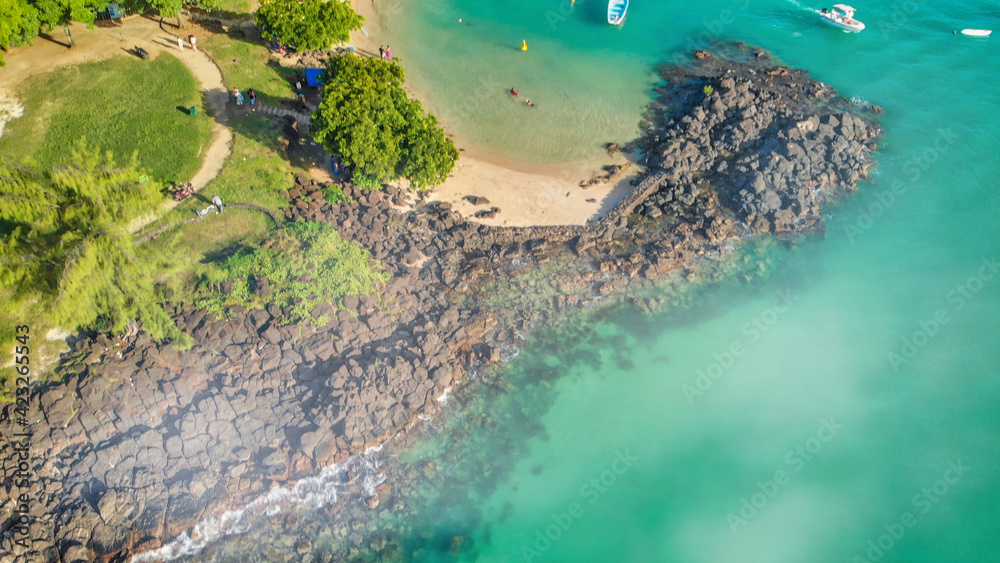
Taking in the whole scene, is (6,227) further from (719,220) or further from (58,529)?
(719,220)

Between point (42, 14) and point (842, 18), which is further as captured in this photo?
point (842, 18)

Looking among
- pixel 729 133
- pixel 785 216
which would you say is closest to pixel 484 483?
pixel 785 216

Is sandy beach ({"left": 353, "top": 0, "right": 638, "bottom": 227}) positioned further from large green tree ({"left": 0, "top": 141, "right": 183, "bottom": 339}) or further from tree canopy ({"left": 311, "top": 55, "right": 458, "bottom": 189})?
large green tree ({"left": 0, "top": 141, "right": 183, "bottom": 339})

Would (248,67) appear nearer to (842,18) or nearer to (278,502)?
(278,502)

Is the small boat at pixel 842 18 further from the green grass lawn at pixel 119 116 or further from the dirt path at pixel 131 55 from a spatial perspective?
the green grass lawn at pixel 119 116

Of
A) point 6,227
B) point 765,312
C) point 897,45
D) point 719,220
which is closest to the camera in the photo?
point 6,227

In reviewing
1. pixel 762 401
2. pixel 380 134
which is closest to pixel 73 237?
pixel 380 134
